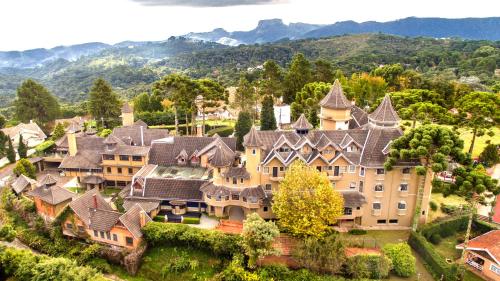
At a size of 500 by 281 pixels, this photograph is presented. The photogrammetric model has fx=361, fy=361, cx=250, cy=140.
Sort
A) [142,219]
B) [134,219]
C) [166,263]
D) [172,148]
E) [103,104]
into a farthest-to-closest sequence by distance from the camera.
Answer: [103,104]
[172,148]
[142,219]
[134,219]
[166,263]

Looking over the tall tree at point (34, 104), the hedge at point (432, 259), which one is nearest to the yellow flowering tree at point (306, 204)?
the hedge at point (432, 259)

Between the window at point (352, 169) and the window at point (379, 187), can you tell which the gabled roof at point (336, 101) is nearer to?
the window at point (352, 169)

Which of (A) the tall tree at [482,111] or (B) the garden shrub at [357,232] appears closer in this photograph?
(B) the garden shrub at [357,232]

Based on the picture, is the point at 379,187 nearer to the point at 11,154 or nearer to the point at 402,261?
the point at 402,261

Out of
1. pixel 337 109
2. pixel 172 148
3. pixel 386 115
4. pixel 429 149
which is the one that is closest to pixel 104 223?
pixel 172 148

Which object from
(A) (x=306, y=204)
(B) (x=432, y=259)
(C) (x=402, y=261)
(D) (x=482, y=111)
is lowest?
(B) (x=432, y=259)

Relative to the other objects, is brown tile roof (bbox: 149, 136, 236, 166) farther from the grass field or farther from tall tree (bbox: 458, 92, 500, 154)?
tall tree (bbox: 458, 92, 500, 154)
